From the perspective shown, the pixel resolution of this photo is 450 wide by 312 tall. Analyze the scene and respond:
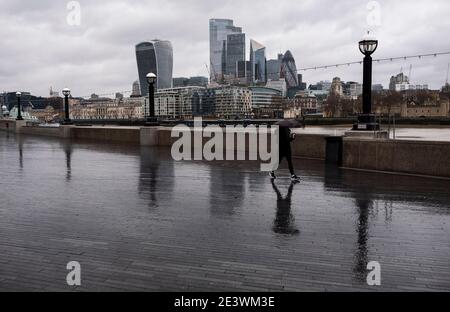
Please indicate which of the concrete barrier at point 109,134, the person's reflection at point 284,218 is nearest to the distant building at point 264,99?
the concrete barrier at point 109,134

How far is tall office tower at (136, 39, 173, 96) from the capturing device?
537 ft

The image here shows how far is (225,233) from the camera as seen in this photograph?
6457 millimetres

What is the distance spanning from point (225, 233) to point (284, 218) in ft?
4.37

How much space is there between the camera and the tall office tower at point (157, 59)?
16362 centimetres

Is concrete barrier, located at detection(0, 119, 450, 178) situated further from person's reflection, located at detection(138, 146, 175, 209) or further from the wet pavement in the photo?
person's reflection, located at detection(138, 146, 175, 209)

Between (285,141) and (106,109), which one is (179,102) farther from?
(285,141)

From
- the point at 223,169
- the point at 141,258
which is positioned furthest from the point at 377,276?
the point at 223,169

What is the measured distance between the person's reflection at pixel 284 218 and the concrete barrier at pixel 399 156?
4649 mm

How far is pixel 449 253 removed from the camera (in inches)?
216

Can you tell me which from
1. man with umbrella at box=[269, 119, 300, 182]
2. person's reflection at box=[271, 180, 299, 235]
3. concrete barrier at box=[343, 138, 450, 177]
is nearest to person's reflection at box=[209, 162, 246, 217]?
person's reflection at box=[271, 180, 299, 235]

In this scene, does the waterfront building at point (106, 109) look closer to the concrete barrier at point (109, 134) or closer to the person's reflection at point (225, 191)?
the concrete barrier at point (109, 134)

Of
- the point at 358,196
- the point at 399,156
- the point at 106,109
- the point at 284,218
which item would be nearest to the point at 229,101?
the point at 106,109
